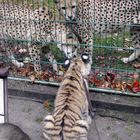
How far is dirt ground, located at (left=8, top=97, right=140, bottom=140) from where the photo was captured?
4160 mm

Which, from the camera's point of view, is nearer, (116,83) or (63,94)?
(63,94)

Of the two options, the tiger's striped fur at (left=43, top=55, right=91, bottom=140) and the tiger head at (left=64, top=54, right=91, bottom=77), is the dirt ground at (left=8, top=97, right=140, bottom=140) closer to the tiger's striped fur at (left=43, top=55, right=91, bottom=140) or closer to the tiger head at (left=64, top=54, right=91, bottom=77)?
the tiger's striped fur at (left=43, top=55, right=91, bottom=140)

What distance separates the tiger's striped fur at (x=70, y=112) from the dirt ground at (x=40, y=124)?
40cm

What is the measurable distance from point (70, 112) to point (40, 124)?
936 mm

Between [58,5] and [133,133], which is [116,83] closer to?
[133,133]

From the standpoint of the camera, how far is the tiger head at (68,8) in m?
5.60

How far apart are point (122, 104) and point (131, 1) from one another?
79.4 inches

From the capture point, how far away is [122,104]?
14.8ft

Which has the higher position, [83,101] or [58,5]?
[58,5]

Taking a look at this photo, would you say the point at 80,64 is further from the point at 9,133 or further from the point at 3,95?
the point at 9,133

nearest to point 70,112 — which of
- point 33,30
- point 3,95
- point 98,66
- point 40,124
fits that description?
point 3,95

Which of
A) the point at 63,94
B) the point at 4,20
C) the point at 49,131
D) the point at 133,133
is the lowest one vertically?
the point at 133,133

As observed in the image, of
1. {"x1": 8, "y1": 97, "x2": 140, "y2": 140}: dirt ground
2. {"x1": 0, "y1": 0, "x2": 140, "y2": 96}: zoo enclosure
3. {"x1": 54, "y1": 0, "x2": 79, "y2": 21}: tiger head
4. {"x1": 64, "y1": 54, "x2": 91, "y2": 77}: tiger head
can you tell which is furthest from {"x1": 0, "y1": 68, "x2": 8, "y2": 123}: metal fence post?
{"x1": 54, "y1": 0, "x2": 79, "y2": 21}: tiger head

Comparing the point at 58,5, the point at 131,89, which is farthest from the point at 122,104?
the point at 58,5
